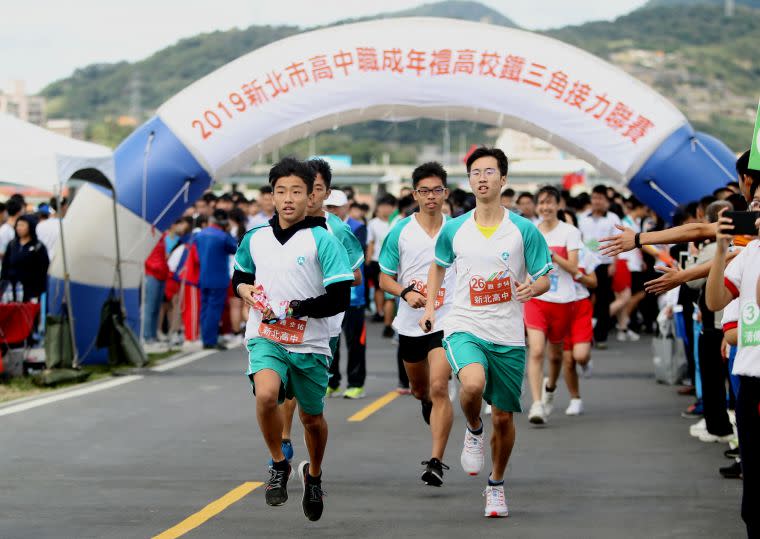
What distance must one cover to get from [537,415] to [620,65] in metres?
168

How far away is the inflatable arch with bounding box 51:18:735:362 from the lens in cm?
1611

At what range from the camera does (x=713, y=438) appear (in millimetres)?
11211

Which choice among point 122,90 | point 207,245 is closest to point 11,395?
point 207,245

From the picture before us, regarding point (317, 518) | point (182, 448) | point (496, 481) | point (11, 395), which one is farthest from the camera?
point (11, 395)

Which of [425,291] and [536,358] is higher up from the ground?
[425,291]

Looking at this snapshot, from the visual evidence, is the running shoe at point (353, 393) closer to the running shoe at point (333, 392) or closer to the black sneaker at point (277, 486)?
the running shoe at point (333, 392)

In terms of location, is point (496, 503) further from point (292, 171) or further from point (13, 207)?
point (13, 207)

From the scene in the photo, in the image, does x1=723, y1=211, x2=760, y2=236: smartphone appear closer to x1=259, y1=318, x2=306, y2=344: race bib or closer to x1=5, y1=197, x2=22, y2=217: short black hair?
x1=259, y1=318, x2=306, y2=344: race bib

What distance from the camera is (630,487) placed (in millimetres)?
9109

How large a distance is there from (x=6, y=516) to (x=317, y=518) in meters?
1.82

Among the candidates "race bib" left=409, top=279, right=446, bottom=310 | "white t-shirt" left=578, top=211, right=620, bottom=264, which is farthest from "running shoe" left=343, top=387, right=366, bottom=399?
"white t-shirt" left=578, top=211, right=620, bottom=264

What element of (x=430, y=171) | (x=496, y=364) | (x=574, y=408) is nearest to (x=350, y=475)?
(x=496, y=364)

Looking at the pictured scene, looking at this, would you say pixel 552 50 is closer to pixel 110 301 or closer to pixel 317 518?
pixel 110 301

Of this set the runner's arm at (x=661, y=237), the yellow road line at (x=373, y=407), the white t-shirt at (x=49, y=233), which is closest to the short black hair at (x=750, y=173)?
the runner's arm at (x=661, y=237)
